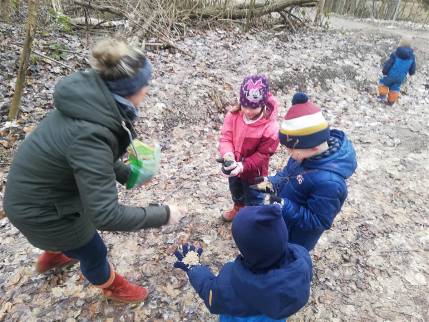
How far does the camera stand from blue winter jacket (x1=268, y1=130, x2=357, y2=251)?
7.08 feet

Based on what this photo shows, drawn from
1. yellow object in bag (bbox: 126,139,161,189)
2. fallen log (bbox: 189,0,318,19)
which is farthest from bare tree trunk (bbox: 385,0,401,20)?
yellow object in bag (bbox: 126,139,161,189)

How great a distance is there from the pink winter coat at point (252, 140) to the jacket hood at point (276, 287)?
1.49 metres

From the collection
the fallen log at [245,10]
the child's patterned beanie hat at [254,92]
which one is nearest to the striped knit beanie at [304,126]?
the child's patterned beanie hat at [254,92]

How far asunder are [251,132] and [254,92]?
1.32 ft

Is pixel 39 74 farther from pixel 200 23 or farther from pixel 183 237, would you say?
pixel 200 23

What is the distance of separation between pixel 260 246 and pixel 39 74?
5437 mm

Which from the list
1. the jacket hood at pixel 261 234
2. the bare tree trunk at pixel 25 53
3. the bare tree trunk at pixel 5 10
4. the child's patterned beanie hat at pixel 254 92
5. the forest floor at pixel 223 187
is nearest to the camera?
the jacket hood at pixel 261 234

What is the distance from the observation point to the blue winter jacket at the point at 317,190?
7.08 feet

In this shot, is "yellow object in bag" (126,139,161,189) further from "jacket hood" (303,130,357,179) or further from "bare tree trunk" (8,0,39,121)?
"bare tree trunk" (8,0,39,121)

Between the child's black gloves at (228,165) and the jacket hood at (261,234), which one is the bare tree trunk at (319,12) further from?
the jacket hood at (261,234)

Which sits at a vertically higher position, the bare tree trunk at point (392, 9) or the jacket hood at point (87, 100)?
the jacket hood at point (87, 100)

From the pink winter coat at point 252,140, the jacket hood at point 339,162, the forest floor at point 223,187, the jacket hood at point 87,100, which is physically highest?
the jacket hood at point 87,100

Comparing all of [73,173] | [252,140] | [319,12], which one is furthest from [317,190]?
[319,12]

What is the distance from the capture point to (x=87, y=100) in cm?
158
